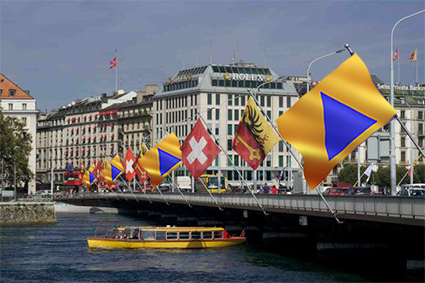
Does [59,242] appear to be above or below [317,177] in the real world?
below

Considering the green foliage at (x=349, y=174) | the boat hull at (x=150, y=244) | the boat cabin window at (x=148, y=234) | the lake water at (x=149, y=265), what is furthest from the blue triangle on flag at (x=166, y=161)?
the green foliage at (x=349, y=174)

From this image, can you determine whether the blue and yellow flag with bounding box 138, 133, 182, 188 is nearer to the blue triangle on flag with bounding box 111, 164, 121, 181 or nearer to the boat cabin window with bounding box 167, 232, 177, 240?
the boat cabin window with bounding box 167, 232, 177, 240

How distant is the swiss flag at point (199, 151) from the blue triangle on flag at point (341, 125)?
108ft

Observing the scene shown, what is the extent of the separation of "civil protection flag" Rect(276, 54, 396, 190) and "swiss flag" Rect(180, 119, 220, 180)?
32.1 meters

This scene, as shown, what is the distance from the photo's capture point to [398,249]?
230 feet

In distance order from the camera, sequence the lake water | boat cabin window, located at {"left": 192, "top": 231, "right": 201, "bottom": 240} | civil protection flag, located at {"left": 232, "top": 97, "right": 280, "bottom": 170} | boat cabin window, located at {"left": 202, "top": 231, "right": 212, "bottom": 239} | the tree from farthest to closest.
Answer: the tree → boat cabin window, located at {"left": 202, "top": 231, "right": 212, "bottom": 239} → boat cabin window, located at {"left": 192, "top": 231, "right": 201, "bottom": 240} → civil protection flag, located at {"left": 232, "top": 97, "right": 280, "bottom": 170} → the lake water

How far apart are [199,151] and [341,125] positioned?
1387 inches

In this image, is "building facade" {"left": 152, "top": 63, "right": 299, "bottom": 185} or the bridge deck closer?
the bridge deck

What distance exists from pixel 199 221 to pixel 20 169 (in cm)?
5895

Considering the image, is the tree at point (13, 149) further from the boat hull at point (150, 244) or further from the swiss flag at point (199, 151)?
the boat hull at point (150, 244)

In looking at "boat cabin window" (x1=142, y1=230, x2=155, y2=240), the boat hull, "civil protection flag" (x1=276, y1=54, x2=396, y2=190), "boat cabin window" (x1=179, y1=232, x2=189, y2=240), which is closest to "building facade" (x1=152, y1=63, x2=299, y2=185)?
"boat cabin window" (x1=179, y1=232, x2=189, y2=240)

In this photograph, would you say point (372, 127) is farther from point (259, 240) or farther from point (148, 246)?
point (259, 240)

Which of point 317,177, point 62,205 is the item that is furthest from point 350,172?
point 317,177

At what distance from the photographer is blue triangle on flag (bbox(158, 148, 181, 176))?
102062 millimetres
